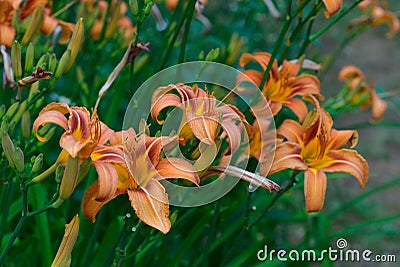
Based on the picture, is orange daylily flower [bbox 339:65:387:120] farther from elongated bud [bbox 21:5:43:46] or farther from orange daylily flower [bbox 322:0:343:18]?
elongated bud [bbox 21:5:43:46]

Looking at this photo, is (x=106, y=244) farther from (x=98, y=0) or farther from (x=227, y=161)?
(x=98, y=0)

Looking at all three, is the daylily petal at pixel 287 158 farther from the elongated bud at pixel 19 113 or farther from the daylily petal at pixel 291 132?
the elongated bud at pixel 19 113

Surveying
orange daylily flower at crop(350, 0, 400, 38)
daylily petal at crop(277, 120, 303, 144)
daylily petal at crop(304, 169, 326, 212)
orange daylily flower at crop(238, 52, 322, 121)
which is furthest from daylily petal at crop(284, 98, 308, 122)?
orange daylily flower at crop(350, 0, 400, 38)

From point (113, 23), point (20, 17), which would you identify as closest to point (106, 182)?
point (20, 17)

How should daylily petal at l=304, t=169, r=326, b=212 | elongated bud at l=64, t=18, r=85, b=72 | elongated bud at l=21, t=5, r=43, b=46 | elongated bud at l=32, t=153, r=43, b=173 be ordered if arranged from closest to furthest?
1. elongated bud at l=32, t=153, r=43, b=173
2. daylily petal at l=304, t=169, r=326, b=212
3. elongated bud at l=64, t=18, r=85, b=72
4. elongated bud at l=21, t=5, r=43, b=46

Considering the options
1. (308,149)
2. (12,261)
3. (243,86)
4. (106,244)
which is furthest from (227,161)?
(12,261)

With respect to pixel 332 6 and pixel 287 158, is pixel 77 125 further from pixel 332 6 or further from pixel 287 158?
pixel 332 6
